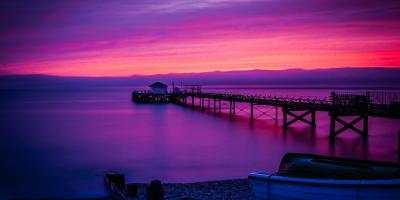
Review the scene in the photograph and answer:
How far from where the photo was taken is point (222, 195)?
12164mm

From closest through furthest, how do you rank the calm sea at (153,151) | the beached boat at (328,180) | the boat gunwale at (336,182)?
the boat gunwale at (336,182)
the beached boat at (328,180)
the calm sea at (153,151)

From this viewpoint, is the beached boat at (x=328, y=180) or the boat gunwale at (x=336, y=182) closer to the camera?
the boat gunwale at (x=336, y=182)

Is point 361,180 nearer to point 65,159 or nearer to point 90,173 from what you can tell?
point 90,173

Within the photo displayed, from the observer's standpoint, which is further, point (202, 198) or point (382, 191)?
point (202, 198)

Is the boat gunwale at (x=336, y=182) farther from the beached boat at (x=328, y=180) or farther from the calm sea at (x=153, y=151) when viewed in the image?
the calm sea at (x=153, y=151)

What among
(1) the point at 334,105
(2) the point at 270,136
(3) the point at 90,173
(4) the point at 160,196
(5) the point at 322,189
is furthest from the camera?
(2) the point at 270,136

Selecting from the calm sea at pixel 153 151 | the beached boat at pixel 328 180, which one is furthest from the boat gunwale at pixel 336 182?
the calm sea at pixel 153 151

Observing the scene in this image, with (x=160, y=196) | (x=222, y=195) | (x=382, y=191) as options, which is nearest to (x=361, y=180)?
(x=382, y=191)

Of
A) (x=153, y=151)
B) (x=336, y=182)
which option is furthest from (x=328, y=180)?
(x=153, y=151)

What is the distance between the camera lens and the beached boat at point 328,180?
301 inches

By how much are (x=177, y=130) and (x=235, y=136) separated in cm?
773

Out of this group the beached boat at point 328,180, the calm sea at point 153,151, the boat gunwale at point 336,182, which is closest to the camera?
the boat gunwale at point 336,182

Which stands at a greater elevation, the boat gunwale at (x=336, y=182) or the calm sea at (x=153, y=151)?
the boat gunwale at (x=336, y=182)

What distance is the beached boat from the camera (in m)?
7.66
